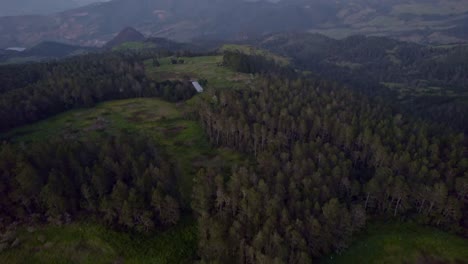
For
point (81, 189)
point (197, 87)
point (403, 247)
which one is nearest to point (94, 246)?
point (81, 189)

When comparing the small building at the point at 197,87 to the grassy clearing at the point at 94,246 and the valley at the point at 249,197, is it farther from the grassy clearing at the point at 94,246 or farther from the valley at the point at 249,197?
the grassy clearing at the point at 94,246

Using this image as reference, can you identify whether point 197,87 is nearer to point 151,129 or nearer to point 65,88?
point 151,129

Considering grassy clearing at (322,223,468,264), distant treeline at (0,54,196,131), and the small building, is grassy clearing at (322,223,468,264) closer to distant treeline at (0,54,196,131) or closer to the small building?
distant treeline at (0,54,196,131)

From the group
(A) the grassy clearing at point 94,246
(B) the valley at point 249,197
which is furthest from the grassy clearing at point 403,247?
(A) the grassy clearing at point 94,246

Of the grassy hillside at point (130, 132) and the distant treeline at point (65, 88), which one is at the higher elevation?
the distant treeline at point (65, 88)

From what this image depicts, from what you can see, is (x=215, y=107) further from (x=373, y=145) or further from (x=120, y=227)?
(x=120, y=227)

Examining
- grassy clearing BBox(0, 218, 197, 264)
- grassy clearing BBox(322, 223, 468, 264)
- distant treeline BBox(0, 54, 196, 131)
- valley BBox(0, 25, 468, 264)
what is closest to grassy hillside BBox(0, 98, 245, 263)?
grassy clearing BBox(0, 218, 197, 264)
